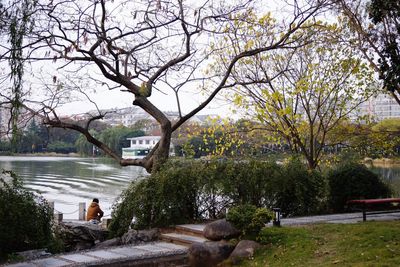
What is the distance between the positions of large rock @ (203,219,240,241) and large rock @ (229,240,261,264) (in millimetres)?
270

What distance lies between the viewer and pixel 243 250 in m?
Result: 7.63

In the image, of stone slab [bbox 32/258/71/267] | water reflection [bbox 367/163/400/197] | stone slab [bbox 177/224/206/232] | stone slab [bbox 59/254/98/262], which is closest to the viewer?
stone slab [bbox 32/258/71/267]

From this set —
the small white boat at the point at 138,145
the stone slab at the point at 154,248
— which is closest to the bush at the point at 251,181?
the stone slab at the point at 154,248

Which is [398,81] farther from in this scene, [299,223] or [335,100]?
[335,100]

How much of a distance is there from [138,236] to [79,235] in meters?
1.61

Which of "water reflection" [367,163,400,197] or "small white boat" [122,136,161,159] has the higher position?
"small white boat" [122,136,161,159]

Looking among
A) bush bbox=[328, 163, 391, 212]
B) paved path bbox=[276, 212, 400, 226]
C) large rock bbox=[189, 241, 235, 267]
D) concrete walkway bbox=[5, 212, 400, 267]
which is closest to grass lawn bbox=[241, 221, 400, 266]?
large rock bbox=[189, 241, 235, 267]

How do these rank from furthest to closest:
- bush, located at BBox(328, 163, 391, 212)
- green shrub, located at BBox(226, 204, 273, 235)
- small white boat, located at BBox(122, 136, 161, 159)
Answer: small white boat, located at BBox(122, 136, 161, 159)
bush, located at BBox(328, 163, 391, 212)
green shrub, located at BBox(226, 204, 273, 235)

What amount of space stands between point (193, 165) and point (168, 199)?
3.63 feet

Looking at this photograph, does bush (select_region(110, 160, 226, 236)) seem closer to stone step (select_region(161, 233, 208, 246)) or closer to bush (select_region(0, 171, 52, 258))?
stone step (select_region(161, 233, 208, 246))

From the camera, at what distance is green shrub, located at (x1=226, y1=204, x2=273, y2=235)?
26.1 ft

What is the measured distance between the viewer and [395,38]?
10.9 metres

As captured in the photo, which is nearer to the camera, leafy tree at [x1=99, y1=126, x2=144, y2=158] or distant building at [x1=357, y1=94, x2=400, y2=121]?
distant building at [x1=357, y1=94, x2=400, y2=121]

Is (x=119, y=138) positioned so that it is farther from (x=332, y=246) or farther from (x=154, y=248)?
(x=332, y=246)
